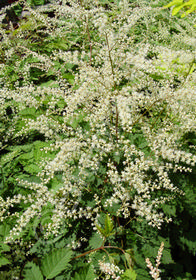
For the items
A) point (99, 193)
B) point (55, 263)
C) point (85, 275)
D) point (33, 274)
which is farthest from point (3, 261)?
point (99, 193)

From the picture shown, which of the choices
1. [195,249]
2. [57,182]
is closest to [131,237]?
[195,249]

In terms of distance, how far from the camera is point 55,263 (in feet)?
4.79

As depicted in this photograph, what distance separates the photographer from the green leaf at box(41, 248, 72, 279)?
1413 mm

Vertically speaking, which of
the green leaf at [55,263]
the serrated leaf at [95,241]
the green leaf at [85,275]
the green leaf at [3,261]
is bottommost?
the serrated leaf at [95,241]

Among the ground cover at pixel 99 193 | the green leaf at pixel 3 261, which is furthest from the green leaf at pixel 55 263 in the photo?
the green leaf at pixel 3 261

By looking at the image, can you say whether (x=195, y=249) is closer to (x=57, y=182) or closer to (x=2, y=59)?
(x=57, y=182)

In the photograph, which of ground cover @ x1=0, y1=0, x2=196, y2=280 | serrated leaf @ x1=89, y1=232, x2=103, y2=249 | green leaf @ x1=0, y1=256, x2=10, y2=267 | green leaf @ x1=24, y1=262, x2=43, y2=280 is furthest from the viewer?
serrated leaf @ x1=89, y1=232, x2=103, y2=249

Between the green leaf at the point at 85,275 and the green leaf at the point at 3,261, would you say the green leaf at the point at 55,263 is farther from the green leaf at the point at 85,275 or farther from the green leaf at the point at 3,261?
the green leaf at the point at 3,261

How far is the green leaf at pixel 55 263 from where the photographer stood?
1413 millimetres

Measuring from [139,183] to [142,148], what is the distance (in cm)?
70

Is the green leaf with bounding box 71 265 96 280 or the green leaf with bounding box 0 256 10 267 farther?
the green leaf with bounding box 0 256 10 267

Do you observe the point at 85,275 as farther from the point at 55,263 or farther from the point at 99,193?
the point at 99,193

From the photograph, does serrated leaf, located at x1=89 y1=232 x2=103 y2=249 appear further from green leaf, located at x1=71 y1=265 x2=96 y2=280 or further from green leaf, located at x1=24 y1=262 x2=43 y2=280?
green leaf, located at x1=24 y1=262 x2=43 y2=280

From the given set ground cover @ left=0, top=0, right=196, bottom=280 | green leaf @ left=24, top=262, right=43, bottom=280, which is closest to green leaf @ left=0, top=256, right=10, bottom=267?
ground cover @ left=0, top=0, right=196, bottom=280
